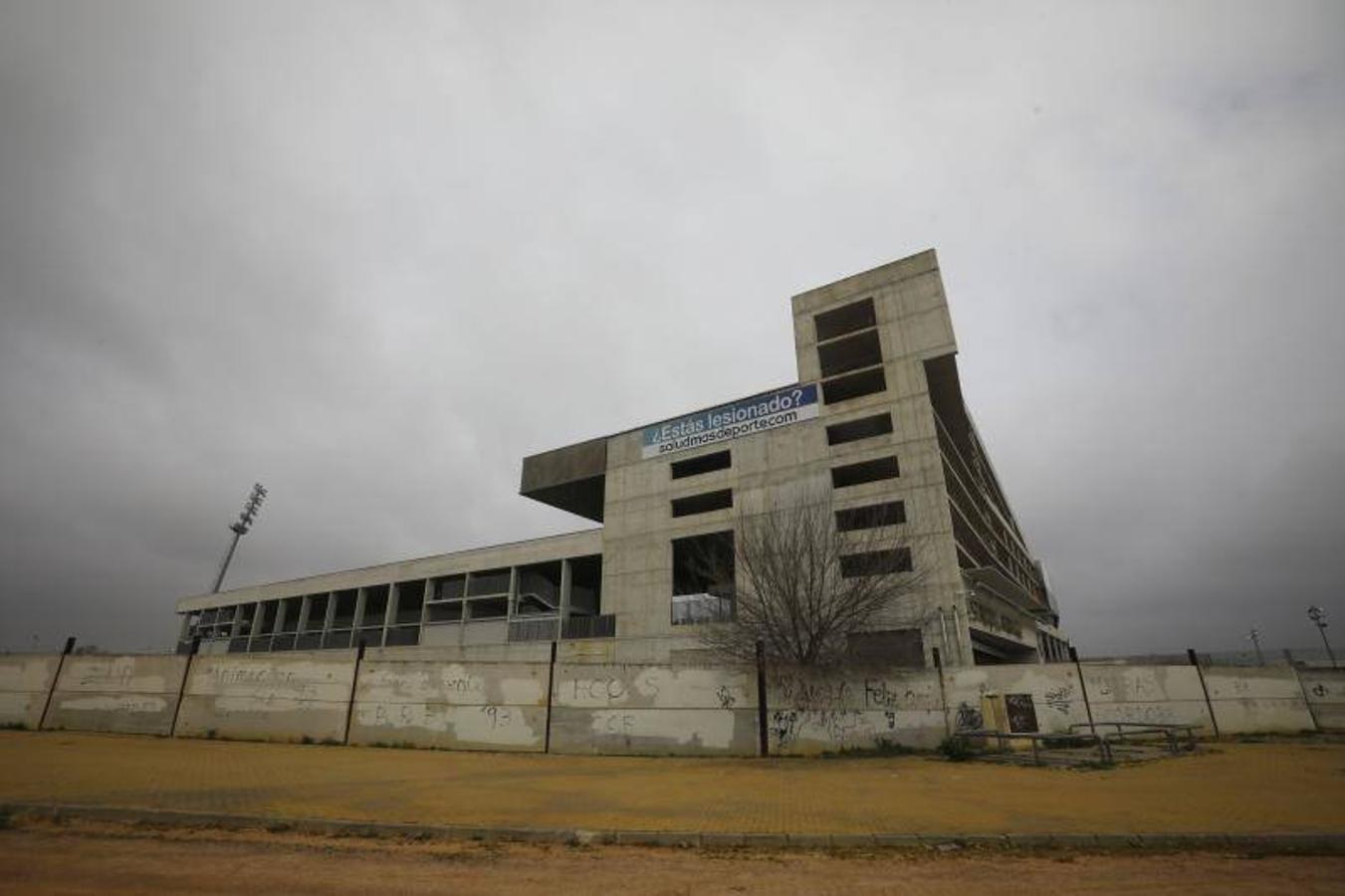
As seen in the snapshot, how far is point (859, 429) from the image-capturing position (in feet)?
110

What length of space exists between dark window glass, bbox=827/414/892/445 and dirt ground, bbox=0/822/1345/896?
1065 inches

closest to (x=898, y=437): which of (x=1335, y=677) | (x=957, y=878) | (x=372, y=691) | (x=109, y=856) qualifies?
(x=1335, y=677)

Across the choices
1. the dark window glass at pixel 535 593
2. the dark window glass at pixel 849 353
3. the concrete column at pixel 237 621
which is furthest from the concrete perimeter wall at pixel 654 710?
the concrete column at pixel 237 621

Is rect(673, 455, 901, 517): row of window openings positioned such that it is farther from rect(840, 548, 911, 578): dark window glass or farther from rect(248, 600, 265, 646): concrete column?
rect(248, 600, 265, 646): concrete column

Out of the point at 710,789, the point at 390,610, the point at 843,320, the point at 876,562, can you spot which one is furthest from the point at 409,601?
the point at 710,789

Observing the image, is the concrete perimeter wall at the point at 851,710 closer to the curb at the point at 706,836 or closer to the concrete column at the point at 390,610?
the curb at the point at 706,836

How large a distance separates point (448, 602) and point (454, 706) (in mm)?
23573

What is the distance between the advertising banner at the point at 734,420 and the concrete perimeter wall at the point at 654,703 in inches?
712

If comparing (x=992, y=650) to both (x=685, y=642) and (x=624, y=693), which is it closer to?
(x=685, y=642)

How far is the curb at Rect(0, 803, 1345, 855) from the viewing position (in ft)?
22.7

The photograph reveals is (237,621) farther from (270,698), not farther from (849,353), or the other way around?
(849,353)

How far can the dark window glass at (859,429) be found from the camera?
32.7 m

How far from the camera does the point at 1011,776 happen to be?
12.6 metres

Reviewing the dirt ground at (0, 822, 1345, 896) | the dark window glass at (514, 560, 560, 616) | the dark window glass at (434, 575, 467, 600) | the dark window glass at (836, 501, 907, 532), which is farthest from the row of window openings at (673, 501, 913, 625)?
the dirt ground at (0, 822, 1345, 896)
